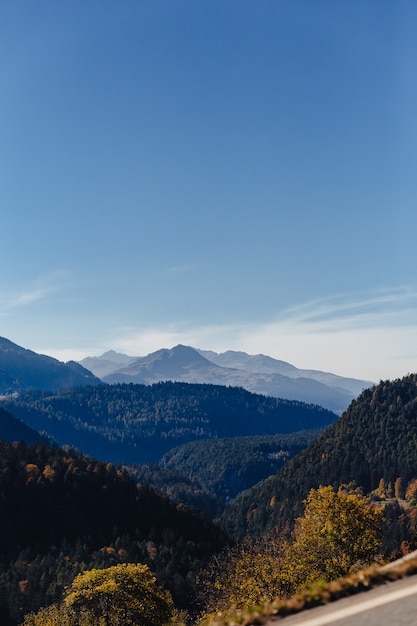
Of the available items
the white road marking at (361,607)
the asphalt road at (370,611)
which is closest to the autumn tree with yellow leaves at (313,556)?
the asphalt road at (370,611)

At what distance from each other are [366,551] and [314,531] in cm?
642

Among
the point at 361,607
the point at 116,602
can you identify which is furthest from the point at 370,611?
the point at 116,602

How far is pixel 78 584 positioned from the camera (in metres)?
78.9

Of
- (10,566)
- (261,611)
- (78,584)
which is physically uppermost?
(261,611)

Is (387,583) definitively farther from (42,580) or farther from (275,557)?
(42,580)

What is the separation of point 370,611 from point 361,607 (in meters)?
0.32

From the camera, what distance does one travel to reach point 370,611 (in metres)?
16.2

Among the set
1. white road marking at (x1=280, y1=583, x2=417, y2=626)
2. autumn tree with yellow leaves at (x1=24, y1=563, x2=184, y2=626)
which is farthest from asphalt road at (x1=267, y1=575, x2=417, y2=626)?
autumn tree with yellow leaves at (x1=24, y1=563, x2=184, y2=626)

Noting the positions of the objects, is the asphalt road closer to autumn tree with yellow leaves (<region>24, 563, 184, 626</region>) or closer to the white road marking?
the white road marking

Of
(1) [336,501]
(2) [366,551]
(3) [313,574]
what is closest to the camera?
(3) [313,574]

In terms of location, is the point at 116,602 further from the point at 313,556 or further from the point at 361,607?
the point at 361,607

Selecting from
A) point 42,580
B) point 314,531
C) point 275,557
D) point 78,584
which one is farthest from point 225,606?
point 42,580

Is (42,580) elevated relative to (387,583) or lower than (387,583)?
lower

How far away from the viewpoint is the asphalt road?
15.6 meters
